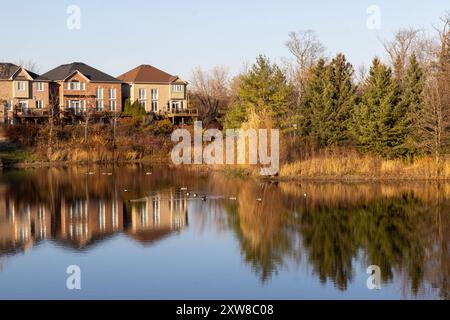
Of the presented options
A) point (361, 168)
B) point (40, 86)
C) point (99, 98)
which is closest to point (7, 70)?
point (40, 86)

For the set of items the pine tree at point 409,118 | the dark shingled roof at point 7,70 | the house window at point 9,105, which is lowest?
the pine tree at point 409,118

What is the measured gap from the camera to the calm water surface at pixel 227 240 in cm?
1455

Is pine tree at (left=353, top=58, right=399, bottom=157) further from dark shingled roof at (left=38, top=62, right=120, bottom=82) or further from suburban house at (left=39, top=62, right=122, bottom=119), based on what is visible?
dark shingled roof at (left=38, top=62, right=120, bottom=82)

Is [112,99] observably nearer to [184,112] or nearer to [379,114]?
[184,112]

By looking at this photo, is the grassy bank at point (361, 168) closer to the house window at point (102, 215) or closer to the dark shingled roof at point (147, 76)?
the house window at point (102, 215)

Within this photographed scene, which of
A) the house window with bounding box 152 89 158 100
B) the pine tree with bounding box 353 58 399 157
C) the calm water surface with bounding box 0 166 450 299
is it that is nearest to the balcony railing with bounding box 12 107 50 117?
the house window with bounding box 152 89 158 100

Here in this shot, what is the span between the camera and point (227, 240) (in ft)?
65.3

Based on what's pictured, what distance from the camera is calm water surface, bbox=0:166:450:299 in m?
14.5

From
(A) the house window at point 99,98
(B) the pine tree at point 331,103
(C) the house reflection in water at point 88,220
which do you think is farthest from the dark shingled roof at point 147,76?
(C) the house reflection in water at point 88,220

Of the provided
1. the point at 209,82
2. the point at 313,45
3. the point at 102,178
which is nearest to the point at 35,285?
the point at 102,178

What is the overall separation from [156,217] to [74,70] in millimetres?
38307

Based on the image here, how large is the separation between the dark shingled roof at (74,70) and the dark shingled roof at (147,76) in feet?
8.71

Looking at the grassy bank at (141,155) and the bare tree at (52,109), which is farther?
the bare tree at (52,109)

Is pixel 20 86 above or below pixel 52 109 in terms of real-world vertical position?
above
